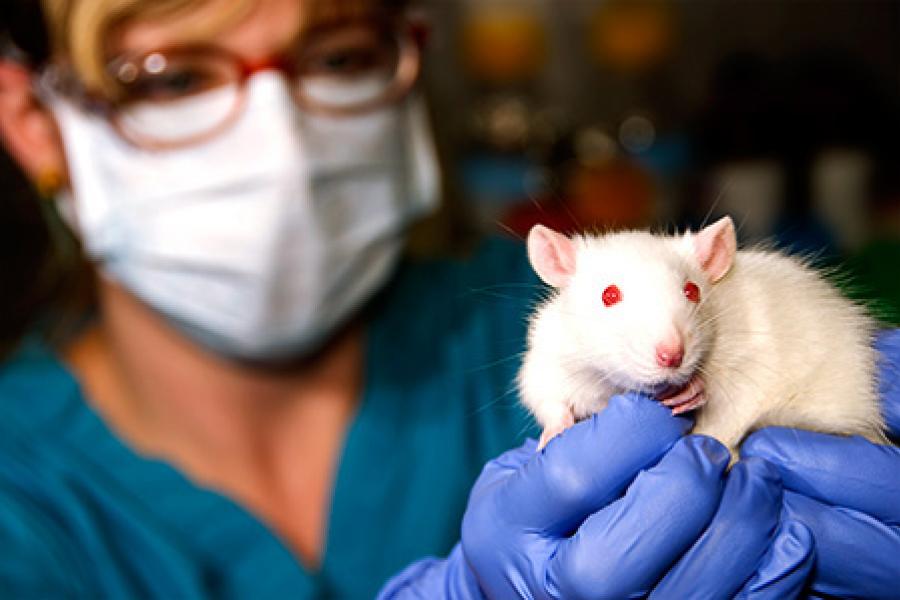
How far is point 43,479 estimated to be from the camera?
121 cm

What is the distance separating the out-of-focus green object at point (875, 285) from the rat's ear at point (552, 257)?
168 millimetres

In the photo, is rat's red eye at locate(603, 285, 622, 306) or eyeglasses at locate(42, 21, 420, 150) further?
eyeglasses at locate(42, 21, 420, 150)

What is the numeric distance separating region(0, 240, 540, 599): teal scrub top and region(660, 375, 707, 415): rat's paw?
1.40 ft

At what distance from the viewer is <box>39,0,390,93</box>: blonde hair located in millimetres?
1116

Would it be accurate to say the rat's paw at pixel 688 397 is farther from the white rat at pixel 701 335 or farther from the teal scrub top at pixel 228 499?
the teal scrub top at pixel 228 499

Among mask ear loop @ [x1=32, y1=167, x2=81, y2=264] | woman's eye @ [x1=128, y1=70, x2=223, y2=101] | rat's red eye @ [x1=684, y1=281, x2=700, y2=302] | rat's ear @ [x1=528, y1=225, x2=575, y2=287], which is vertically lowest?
mask ear loop @ [x1=32, y1=167, x2=81, y2=264]

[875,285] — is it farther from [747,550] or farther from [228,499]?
[228,499]

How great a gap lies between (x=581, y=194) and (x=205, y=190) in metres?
0.46

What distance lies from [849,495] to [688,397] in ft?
Answer: 0.48

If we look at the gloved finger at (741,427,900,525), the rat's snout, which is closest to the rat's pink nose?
the rat's snout

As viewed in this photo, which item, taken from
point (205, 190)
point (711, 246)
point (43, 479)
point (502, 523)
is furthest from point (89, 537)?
point (711, 246)

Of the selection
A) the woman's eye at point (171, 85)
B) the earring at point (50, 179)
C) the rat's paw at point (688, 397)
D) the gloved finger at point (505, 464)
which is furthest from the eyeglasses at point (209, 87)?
the rat's paw at point (688, 397)

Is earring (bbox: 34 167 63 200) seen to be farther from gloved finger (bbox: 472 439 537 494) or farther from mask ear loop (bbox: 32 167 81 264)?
gloved finger (bbox: 472 439 537 494)

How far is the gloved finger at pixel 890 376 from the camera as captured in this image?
0.56 metres
